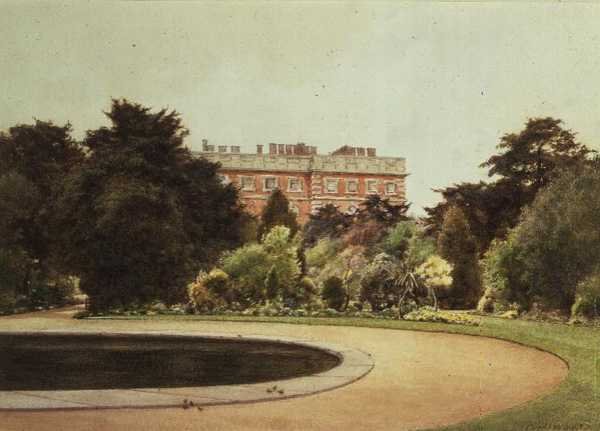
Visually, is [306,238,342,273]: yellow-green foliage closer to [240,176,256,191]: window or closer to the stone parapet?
[240,176,256,191]: window

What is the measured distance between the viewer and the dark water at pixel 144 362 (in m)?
8.12

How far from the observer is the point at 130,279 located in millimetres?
17984

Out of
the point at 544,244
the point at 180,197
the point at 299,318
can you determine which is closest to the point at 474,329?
the point at 544,244

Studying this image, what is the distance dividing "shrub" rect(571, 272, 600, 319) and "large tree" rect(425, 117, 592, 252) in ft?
7.79

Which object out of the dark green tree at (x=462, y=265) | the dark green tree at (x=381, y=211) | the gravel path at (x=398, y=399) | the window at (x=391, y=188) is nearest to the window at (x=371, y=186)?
the window at (x=391, y=188)

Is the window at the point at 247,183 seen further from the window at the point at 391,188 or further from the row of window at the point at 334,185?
the window at the point at 391,188

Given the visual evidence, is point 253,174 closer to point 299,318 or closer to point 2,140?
point 299,318

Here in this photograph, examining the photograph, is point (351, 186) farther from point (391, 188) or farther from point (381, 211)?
point (381, 211)

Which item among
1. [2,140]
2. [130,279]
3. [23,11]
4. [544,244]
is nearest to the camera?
[23,11]

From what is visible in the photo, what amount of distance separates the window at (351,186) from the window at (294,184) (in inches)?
44.3

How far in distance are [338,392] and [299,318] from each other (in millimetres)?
9339

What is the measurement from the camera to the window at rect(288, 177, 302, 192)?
15.4 metres

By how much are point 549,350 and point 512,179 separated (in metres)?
6.79

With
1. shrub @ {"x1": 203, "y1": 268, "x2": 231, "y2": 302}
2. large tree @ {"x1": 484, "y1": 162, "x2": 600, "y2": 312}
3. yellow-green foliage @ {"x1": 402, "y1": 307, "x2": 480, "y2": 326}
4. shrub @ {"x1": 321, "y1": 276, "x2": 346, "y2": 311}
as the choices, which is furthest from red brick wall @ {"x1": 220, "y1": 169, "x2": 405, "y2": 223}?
large tree @ {"x1": 484, "y1": 162, "x2": 600, "y2": 312}
